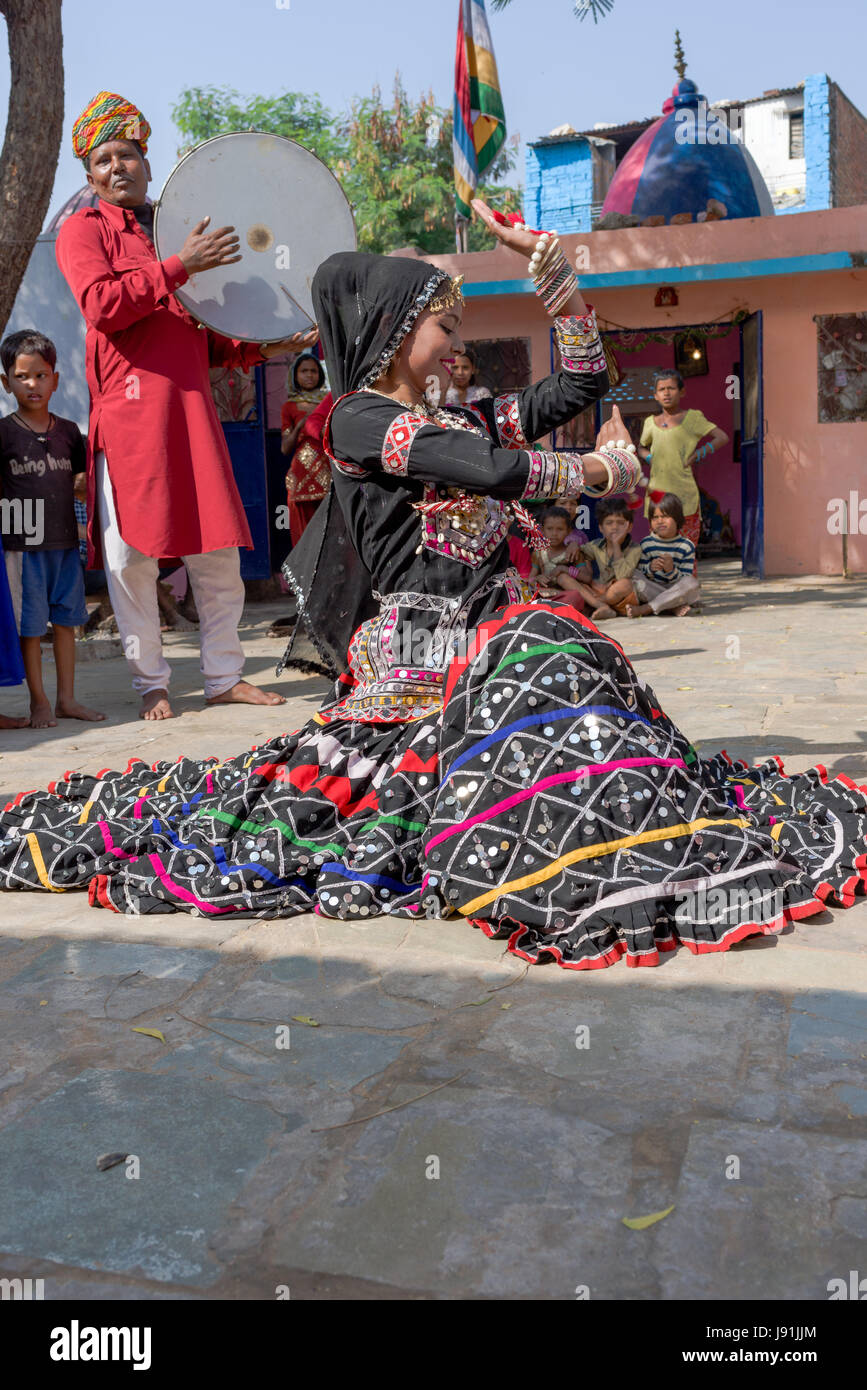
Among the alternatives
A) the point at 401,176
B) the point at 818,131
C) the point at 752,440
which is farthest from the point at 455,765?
the point at 401,176

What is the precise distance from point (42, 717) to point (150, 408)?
1438 millimetres

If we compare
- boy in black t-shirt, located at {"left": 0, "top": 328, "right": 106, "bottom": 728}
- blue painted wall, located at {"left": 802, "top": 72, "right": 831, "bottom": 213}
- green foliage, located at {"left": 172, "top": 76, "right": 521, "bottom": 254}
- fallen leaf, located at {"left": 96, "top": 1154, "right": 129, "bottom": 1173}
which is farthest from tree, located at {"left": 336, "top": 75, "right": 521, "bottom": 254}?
fallen leaf, located at {"left": 96, "top": 1154, "right": 129, "bottom": 1173}

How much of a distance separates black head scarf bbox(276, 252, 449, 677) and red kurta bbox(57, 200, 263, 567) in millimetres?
1983

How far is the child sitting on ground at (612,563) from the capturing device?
29.3 ft

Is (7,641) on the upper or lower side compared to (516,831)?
upper

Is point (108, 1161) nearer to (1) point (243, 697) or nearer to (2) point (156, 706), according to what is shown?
(2) point (156, 706)

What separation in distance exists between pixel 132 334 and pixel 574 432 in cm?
711

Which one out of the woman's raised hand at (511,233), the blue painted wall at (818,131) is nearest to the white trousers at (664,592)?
the woman's raised hand at (511,233)

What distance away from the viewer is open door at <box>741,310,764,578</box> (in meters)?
11.2

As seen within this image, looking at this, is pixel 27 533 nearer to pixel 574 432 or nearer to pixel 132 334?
pixel 132 334

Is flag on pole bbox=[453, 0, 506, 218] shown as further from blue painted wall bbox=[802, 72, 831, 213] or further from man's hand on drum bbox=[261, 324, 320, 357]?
blue painted wall bbox=[802, 72, 831, 213]

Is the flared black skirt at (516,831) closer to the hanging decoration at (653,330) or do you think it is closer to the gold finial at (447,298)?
the gold finial at (447,298)

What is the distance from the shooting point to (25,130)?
698 cm

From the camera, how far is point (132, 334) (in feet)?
16.9
